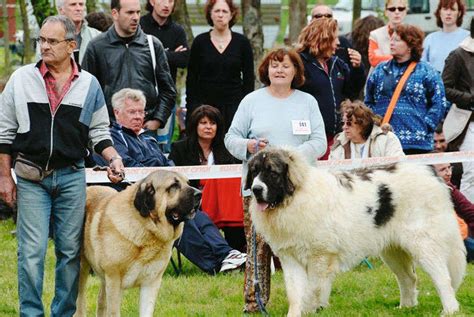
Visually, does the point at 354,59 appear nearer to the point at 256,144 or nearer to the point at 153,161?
the point at 153,161

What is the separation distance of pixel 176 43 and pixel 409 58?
301 centimetres

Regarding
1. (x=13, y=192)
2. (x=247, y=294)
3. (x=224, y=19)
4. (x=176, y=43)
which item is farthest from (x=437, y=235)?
(x=176, y=43)

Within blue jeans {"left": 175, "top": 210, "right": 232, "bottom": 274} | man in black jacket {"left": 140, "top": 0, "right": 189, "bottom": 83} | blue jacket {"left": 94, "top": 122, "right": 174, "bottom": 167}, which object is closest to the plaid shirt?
blue jacket {"left": 94, "top": 122, "right": 174, "bottom": 167}

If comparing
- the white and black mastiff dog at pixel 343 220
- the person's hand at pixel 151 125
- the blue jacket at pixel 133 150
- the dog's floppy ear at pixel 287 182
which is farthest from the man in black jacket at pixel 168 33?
the dog's floppy ear at pixel 287 182

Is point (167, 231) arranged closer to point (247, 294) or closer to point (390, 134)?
point (247, 294)

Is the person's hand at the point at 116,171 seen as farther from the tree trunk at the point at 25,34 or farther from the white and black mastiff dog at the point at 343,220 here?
the tree trunk at the point at 25,34

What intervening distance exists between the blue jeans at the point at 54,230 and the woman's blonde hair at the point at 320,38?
373 cm

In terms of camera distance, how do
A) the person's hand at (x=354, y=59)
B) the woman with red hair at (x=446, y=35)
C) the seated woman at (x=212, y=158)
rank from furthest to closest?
the woman with red hair at (x=446, y=35) < the person's hand at (x=354, y=59) < the seated woman at (x=212, y=158)

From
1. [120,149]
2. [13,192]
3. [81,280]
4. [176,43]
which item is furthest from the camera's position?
[176,43]

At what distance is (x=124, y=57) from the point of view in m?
10.7

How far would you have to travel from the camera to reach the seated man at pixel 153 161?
1009 centimetres

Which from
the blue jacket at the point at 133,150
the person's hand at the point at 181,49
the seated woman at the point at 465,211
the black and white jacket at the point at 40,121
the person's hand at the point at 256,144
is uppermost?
the black and white jacket at the point at 40,121

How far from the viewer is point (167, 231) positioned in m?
7.46

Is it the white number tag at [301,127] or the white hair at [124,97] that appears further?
the white hair at [124,97]
